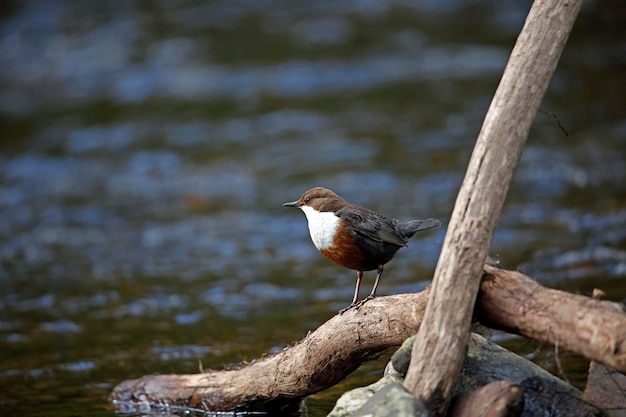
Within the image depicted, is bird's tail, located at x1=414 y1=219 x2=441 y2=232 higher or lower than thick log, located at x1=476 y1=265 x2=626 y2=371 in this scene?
higher

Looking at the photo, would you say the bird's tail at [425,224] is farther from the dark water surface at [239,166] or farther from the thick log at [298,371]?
the dark water surface at [239,166]

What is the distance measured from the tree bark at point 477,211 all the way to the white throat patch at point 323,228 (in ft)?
3.72

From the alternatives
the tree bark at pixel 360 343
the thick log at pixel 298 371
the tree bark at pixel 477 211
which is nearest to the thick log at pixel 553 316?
the tree bark at pixel 360 343

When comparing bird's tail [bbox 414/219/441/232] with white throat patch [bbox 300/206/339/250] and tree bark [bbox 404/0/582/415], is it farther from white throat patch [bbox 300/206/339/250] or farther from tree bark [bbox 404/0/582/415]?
tree bark [bbox 404/0/582/415]

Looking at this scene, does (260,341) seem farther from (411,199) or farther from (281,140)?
(281,140)

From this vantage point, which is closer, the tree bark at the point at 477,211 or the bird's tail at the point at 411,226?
the tree bark at the point at 477,211

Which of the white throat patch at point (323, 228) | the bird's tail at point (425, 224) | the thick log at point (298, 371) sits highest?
the white throat patch at point (323, 228)

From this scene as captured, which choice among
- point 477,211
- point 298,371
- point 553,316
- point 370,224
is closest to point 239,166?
point 370,224

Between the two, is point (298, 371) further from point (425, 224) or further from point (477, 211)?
point (477, 211)

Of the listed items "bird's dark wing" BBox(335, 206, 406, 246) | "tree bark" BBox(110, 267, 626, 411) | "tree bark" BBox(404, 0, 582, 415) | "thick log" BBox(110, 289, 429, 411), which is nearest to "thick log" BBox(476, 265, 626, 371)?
"tree bark" BBox(110, 267, 626, 411)

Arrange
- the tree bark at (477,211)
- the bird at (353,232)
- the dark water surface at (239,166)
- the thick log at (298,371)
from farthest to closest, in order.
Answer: the dark water surface at (239,166), the bird at (353,232), the thick log at (298,371), the tree bark at (477,211)

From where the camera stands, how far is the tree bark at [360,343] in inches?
145

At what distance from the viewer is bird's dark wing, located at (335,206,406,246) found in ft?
16.4

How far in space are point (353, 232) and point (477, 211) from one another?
3.95 ft
